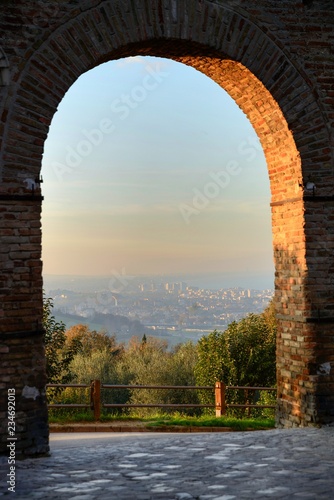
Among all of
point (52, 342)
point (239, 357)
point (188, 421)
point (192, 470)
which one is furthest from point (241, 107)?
point (239, 357)

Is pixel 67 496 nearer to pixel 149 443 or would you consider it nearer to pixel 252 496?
pixel 252 496

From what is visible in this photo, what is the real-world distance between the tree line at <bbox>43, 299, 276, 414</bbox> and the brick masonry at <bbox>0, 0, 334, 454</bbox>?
10464mm

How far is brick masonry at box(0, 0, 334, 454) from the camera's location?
6273mm

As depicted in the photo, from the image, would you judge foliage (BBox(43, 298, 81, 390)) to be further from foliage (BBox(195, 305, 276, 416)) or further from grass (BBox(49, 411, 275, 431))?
foliage (BBox(195, 305, 276, 416))

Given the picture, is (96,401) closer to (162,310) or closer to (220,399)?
(220,399)

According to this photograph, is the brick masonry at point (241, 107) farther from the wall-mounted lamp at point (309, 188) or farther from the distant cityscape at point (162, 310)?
the distant cityscape at point (162, 310)

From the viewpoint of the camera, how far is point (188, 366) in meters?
30.5

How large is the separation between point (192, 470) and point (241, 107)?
438 centimetres

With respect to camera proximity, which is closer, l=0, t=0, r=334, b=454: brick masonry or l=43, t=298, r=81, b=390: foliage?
l=0, t=0, r=334, b=454: brick masonry

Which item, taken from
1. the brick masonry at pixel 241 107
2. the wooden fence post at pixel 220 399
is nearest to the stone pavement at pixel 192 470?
the brick masonry at pixel 241 107

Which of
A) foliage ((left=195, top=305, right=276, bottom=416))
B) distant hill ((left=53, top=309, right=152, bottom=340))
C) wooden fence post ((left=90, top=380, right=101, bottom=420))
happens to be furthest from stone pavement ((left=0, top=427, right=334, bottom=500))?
distant hill ((left=53, top=309, right=152, bottom=340))

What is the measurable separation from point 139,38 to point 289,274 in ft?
9.94

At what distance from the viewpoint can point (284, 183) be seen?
7.72m

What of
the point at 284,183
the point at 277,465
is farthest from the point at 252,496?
the point at 284,183
